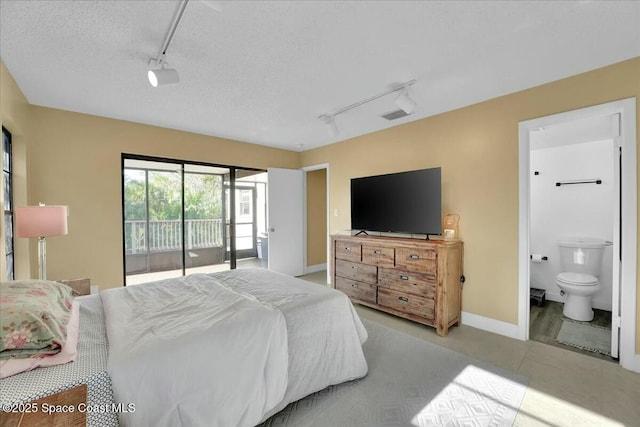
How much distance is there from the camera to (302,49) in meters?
2.06

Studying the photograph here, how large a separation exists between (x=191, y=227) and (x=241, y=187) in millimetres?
1269

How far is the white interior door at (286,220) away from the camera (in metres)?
5.07

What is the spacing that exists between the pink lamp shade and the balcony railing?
1553 millimetres

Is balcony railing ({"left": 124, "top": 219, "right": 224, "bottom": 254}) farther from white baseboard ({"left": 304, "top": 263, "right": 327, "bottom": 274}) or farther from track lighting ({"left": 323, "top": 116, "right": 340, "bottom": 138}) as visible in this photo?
track lighting ({"left": 323, "top": 116, "right": 340, "bottom": 138})

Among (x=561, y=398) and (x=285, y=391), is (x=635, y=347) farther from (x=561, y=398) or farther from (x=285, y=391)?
(x=285, y=391)

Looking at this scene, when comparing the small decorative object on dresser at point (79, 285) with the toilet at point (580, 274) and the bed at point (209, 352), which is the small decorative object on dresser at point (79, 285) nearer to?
the bed at point (209, 352)

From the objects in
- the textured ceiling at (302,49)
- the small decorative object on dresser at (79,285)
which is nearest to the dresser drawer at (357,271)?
the textured ceiling at (302,49)

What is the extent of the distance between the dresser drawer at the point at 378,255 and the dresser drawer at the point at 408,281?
0.09m

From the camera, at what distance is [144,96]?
9.39 ft

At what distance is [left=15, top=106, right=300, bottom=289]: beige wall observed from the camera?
3127 mm

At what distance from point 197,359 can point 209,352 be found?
0.06 m

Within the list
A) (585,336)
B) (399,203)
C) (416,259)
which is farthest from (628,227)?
(399,203)

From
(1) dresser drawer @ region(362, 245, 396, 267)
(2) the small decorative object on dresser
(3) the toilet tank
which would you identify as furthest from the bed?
(3) the toilet tank

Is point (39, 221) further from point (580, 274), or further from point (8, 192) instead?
point (580, 274)
